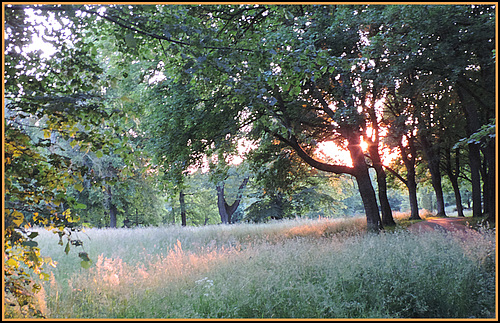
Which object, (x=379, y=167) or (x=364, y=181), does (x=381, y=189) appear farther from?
(x=364, y=181)

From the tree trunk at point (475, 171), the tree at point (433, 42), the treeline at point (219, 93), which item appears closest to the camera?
the treeline at point (219, 93)

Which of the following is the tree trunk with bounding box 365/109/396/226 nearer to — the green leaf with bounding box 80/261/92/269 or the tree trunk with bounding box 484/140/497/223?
the tree trunk with bounding box 484/140/497/223

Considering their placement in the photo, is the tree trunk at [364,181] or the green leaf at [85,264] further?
the tree trunk at [364,181]

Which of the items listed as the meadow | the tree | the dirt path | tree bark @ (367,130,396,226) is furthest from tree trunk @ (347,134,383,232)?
the meadow

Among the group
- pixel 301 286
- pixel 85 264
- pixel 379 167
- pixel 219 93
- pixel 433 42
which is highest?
pixel 433 42

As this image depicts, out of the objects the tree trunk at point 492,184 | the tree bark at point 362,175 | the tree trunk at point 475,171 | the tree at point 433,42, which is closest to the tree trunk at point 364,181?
the tree bark at point 362,175

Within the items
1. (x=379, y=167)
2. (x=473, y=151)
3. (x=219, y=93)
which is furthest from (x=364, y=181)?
(x=219, y=93)

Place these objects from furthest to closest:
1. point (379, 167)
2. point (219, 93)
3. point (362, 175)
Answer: point (379, 167)
point (362, 175)
point (219, 93)

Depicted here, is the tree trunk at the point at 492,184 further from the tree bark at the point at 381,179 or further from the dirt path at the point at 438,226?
the tree bark at the point at 381,179

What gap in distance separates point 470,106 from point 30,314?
52.4 ft

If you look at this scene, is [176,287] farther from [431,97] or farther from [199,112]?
[431,97]

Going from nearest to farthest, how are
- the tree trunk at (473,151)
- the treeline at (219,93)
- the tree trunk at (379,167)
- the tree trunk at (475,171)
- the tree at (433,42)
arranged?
the treeline at (219,93), the tree at (433,42), the tree trunk at (473,151), the tree trunk at (379,167), the tree trunk at (475,171)

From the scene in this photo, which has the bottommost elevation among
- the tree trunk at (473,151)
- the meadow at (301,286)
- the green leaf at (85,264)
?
the meadow at (301,286)

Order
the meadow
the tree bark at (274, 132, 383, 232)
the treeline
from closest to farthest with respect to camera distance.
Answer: the treeline
the meadow
the tree bark at (274, 132, 383, 232)
